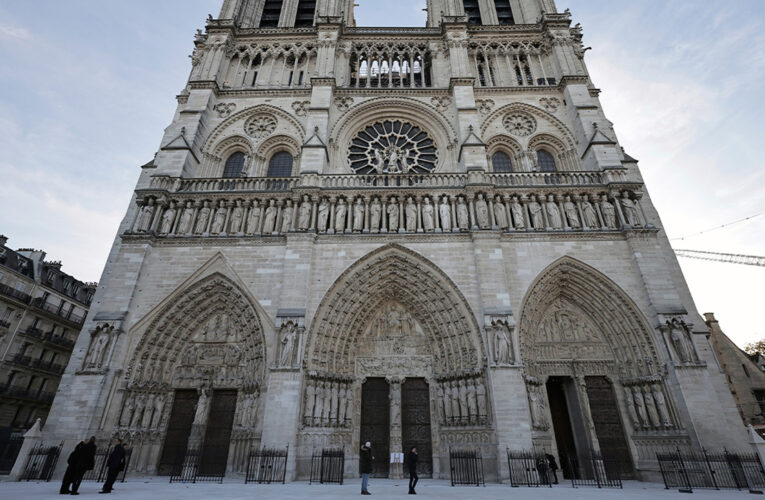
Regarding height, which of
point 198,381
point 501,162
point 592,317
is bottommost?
point 198,381

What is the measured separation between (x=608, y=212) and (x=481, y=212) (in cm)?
432

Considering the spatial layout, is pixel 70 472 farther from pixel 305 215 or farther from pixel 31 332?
pixel 31 332

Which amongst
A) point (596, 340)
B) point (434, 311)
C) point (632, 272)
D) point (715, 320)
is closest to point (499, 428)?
point (434, 311)

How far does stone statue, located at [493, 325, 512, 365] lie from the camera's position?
10.5m

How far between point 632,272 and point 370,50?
14.5m

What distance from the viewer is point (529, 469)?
9047 mm

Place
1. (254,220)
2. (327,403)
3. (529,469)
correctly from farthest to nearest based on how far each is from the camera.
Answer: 1. (254,220)
2. (327,403)
3. (529,469)

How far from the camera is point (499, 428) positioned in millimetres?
9758

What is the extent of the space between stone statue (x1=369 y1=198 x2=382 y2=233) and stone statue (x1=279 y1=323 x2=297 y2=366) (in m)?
4.07

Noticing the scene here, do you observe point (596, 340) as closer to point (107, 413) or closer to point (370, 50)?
point (107, 413)

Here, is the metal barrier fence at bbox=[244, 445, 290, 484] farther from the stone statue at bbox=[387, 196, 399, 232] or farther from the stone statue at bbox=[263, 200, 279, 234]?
the stone statue at bbox=[387, 196, 399, 232]

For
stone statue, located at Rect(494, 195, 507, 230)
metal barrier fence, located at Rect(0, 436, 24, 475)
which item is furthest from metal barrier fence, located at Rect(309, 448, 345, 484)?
stone statue, located at Rect(494, 195, 507, 230)

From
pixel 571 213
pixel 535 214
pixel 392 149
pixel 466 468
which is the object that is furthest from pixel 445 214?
pixel 466 468

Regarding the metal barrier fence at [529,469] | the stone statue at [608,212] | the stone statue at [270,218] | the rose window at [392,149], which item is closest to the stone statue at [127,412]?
the stone statue at [270,218]
